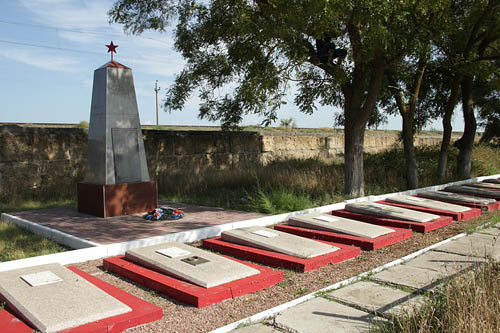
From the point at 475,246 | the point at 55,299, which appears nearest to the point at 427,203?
the point at 475,246

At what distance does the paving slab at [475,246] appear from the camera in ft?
17.1

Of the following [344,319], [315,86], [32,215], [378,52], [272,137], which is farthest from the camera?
[272,137]

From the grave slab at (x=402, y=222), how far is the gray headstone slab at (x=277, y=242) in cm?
205

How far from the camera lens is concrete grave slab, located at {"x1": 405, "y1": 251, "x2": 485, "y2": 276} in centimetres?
466

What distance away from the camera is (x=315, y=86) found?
1098 cm

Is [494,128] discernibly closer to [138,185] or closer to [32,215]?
[138,185]

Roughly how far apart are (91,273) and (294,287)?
2225mm

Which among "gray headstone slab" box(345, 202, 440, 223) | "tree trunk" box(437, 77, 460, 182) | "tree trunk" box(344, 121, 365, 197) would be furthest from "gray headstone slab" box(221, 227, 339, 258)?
"tree trunk" box(437, 77, 460, 182)

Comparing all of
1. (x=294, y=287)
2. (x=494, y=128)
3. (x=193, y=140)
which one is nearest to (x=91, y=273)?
(x=294, y=287)

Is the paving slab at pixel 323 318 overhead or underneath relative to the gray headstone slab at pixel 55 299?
underneath

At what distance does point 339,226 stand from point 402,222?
1228 mm

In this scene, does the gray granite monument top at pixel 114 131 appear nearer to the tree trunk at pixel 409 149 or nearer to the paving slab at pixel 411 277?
the paving slab at pixel 411 277

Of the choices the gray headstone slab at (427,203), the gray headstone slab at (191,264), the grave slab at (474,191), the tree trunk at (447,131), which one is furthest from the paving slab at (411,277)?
the tree trunk at (447,131)

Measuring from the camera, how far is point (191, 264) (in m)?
4.68
